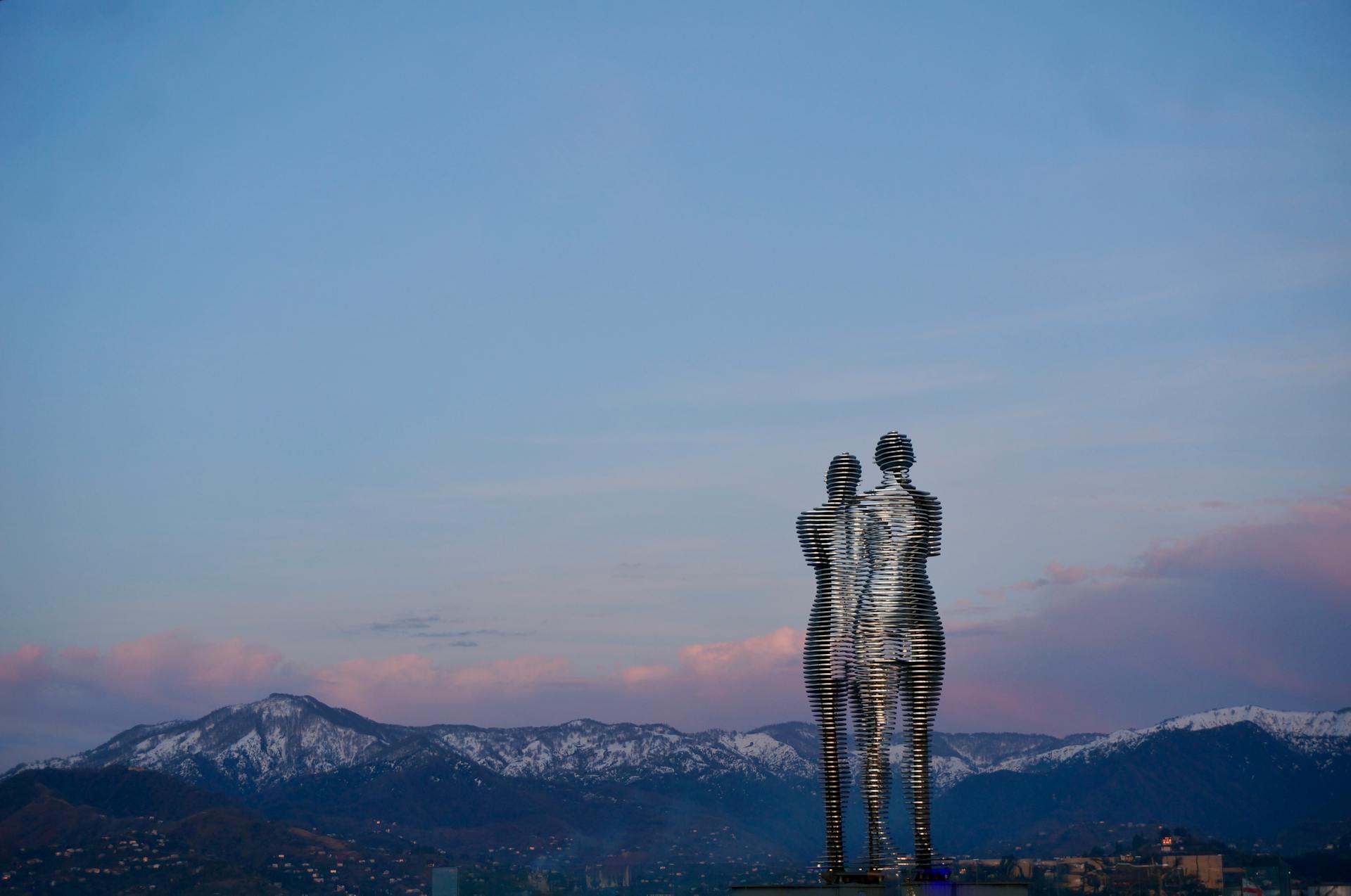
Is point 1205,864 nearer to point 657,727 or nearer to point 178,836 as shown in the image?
point 178,836

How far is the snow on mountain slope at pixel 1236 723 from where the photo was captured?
5035 inches

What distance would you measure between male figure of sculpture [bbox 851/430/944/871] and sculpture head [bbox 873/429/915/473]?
47 cm

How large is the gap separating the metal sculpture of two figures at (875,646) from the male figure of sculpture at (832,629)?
0.6 inches

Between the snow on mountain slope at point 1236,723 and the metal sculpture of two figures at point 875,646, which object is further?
the snow on mountain slope at point 1236,723

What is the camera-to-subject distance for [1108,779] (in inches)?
5231

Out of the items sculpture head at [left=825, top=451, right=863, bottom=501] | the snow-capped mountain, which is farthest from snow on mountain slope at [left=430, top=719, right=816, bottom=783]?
sculpture head at [left=825, top=451, right=863, bottom=501]

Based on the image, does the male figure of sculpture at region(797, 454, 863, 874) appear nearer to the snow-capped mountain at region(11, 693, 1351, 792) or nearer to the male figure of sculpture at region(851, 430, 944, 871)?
the male figure of sculpture at region(851, 430, 944, 871)

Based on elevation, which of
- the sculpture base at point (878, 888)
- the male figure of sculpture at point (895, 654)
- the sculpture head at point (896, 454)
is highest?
the sculpture head at point (896, 454)

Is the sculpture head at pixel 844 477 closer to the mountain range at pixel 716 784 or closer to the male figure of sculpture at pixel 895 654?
the male figure of sculpture at pixel 895 654

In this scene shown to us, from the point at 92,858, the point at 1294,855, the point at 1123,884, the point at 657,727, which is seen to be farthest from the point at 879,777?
the point at 657,727

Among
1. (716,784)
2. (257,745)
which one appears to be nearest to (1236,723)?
(716,784)

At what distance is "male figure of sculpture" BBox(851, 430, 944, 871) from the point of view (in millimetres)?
24406

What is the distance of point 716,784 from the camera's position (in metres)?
144

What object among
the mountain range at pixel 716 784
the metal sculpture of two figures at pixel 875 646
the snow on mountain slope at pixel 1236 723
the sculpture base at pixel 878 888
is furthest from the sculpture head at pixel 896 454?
the snow on mountain slope at pixel 1236 723
